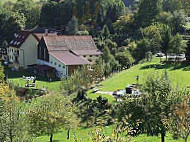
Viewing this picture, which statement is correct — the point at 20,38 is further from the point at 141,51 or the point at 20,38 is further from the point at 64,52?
the point at 141,51

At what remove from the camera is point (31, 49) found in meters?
62.7

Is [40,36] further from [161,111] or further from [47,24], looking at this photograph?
[161,111]

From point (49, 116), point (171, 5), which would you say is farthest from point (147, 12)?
point (49, 116)

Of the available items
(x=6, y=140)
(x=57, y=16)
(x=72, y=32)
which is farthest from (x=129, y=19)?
(x=6, y=140)

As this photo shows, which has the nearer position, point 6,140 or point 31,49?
point 6,140

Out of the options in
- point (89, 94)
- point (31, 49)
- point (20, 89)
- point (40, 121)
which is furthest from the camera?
point (31, 49)

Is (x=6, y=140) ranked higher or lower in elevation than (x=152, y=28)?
lower

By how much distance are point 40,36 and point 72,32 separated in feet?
41.4

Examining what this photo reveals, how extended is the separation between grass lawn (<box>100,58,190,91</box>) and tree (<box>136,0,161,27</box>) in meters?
22.8

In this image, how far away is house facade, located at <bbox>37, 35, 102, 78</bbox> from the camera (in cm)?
5381

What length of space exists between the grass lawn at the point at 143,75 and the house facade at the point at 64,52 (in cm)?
892

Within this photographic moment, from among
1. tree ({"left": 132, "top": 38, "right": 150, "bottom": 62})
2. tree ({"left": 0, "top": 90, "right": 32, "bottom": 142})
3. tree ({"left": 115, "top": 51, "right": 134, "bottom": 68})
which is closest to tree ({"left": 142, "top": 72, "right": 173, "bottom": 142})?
tree ({"left": 0, "top": 90, "right": 32, "bottom": 142})

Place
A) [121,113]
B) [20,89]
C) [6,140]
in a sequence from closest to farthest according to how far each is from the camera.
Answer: [6,140]
[121,113]
[20,89]

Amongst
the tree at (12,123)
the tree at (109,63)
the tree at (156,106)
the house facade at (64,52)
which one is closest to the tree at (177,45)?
the tree at (109,63)
